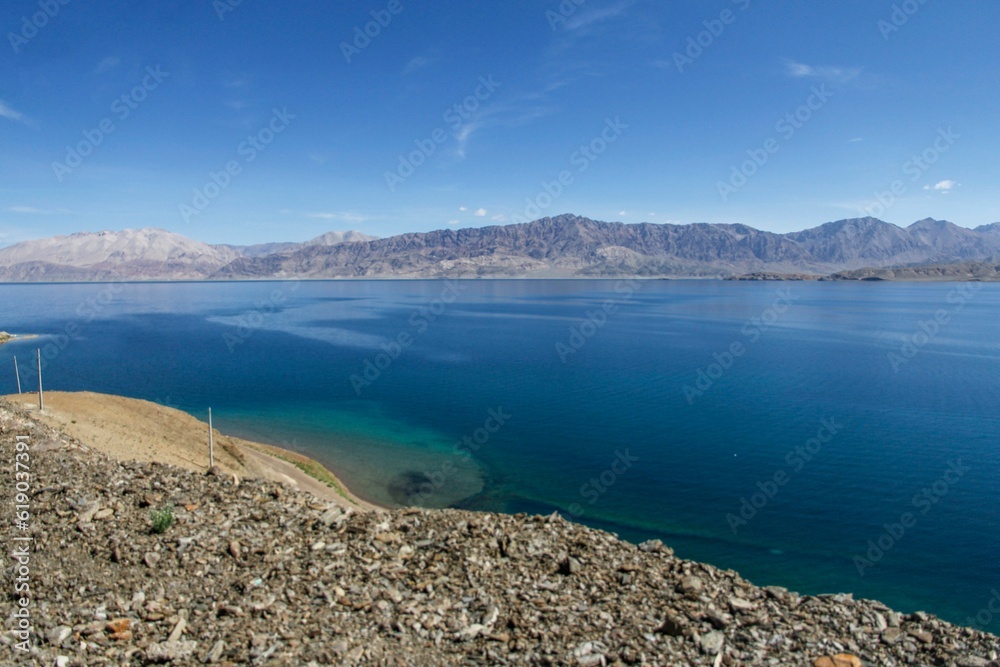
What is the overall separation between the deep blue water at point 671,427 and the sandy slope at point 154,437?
363 centimetres

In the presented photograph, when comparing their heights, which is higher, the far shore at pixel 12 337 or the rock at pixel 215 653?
the far shore at pixel 12 337

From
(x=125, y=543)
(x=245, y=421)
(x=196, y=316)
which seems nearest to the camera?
(x=125, y=543)

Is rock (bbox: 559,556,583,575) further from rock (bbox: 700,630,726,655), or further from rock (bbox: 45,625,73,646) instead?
rock (bbox: 45,625,73,646)

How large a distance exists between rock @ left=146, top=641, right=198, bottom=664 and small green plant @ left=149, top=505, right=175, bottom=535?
3.28 meters

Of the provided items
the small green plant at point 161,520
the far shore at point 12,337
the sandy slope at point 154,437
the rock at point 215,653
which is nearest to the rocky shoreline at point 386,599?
the rock at point 215,653

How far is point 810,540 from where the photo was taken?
22.8 m

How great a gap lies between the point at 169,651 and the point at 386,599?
3.28m

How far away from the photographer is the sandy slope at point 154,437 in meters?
20.9

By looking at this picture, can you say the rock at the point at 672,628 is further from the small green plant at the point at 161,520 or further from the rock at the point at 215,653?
the small green plant at the point at 161,520

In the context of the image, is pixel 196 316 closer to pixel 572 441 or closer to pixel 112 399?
pixel 112 399

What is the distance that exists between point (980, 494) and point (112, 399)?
142 feet

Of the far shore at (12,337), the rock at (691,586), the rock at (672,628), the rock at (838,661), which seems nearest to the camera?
the rock at (838,661)

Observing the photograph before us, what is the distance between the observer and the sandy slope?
824 inches

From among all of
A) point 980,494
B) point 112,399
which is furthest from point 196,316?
point 980,494
